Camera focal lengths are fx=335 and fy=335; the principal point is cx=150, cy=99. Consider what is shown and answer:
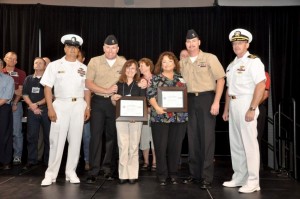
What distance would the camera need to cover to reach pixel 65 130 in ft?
12.8

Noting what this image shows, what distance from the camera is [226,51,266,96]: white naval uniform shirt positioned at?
11.6 feet

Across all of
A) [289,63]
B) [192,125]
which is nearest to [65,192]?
[192,125]

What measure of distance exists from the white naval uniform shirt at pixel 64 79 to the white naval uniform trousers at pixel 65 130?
0.27 ft

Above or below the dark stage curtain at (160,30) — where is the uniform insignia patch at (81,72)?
below

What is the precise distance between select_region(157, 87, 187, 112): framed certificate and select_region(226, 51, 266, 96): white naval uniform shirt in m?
0.54

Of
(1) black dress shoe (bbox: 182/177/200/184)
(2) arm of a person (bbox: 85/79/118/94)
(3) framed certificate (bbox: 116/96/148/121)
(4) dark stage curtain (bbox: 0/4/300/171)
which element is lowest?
(1) black dress shoe (bbox: 182/177/200/184)

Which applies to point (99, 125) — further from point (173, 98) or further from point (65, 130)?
point (173, 98)

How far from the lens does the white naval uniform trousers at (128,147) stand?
3.85 m

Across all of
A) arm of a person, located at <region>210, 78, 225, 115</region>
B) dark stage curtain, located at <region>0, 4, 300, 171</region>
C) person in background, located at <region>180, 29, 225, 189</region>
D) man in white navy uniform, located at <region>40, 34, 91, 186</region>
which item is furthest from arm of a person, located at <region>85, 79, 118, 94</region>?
dark stage curtain, located at <region>0, 4, 300, 171</region>

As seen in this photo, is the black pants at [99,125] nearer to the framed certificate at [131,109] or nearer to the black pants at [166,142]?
the framed certificate at [131,109]

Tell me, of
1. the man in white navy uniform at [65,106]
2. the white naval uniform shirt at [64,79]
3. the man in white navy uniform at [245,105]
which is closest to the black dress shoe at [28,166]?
the man in white navy uniform at [65,106]

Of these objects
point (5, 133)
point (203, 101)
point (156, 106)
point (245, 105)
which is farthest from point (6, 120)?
point (245, 105)

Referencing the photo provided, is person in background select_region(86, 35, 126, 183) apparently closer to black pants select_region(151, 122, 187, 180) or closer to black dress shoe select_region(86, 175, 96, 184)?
black dress shoe select_region(86, 175, 96, 184)

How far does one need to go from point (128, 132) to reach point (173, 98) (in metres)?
0.68
